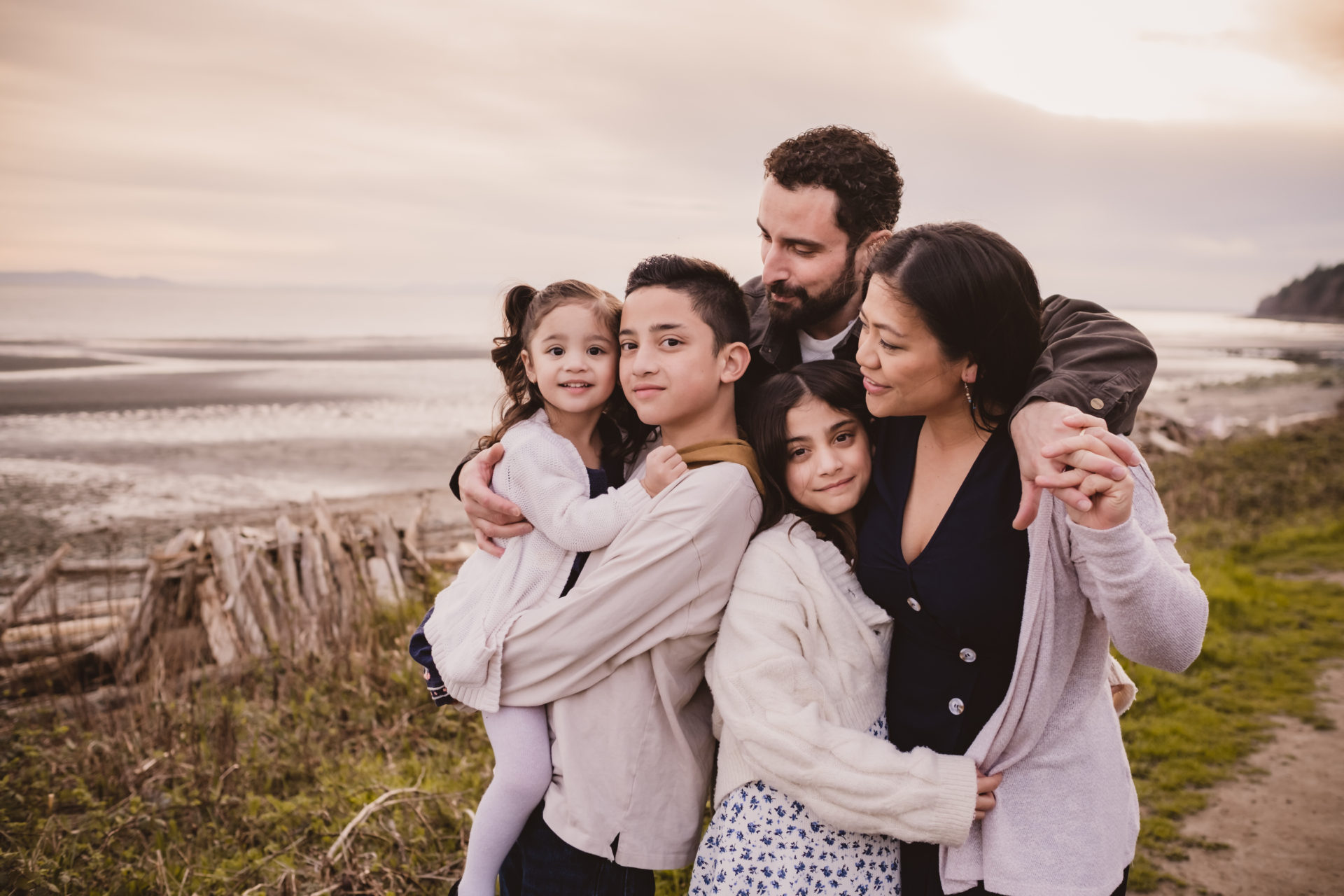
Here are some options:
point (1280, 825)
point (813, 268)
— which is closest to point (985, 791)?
point (813, 268)

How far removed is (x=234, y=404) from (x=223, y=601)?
57.9ft

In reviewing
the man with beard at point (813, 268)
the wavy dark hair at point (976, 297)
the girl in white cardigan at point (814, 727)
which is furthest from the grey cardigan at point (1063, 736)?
the man with beard at point (813, 268)

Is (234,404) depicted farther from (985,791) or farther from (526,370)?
(985,791)

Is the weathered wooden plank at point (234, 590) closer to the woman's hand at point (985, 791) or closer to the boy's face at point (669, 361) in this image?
the boy's face at point (669, 361)

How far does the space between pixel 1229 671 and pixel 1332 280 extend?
10270 cm

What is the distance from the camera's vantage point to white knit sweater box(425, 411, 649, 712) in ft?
8.81

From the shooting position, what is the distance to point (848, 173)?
12.3 feet

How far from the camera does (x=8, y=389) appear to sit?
78.4 feet

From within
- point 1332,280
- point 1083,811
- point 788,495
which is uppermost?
point 1332,280

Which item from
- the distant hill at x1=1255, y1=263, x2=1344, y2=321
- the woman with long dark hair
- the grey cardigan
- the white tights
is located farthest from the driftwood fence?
the distant hill at x1=1255, y1=263, x2=1344, y2=321

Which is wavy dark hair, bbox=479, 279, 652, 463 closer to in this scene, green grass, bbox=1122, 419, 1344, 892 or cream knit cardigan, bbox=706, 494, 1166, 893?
cream knit cardigan, bbox=706, 494, 1166, 893

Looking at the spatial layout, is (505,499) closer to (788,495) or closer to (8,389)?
(788,495)

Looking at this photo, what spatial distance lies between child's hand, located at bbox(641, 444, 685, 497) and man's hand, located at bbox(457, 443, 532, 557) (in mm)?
496

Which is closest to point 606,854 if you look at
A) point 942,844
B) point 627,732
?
point 627,732
